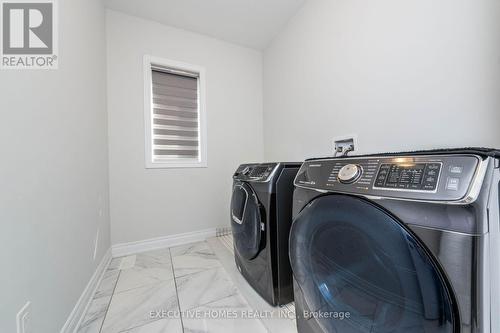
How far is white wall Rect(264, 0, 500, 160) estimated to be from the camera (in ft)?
2.86

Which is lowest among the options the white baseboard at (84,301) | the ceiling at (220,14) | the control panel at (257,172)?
the white baseboard at (84,301)

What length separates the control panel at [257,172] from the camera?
1100mm

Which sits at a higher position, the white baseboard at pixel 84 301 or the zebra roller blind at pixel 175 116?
the zebra roller blind at pixel 175 116

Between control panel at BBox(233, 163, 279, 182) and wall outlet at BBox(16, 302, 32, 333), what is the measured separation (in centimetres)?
100

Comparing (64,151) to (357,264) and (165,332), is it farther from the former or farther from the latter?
(357,264)

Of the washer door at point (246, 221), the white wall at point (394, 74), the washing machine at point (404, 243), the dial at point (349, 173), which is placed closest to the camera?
the washing machine at point (404, 243)

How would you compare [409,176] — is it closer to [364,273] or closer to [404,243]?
[404,243]

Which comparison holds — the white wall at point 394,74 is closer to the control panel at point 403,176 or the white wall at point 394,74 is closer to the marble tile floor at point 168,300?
the control panel at point 403,176

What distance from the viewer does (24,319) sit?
0.66 metres

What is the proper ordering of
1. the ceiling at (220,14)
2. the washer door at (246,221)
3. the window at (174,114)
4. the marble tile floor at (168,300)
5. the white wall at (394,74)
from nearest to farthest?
the white wall at (394,74) → the marble tile floor at (168,300) → the washer door at (246,221) → the ceiling at (220,14) → the window at (174,114)

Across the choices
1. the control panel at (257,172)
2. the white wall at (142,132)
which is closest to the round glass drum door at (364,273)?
the control panel at (257,172)

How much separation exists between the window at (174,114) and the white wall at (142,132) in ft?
0.22

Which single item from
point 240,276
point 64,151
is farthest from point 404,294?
point 64,151

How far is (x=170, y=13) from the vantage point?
1.83 m
